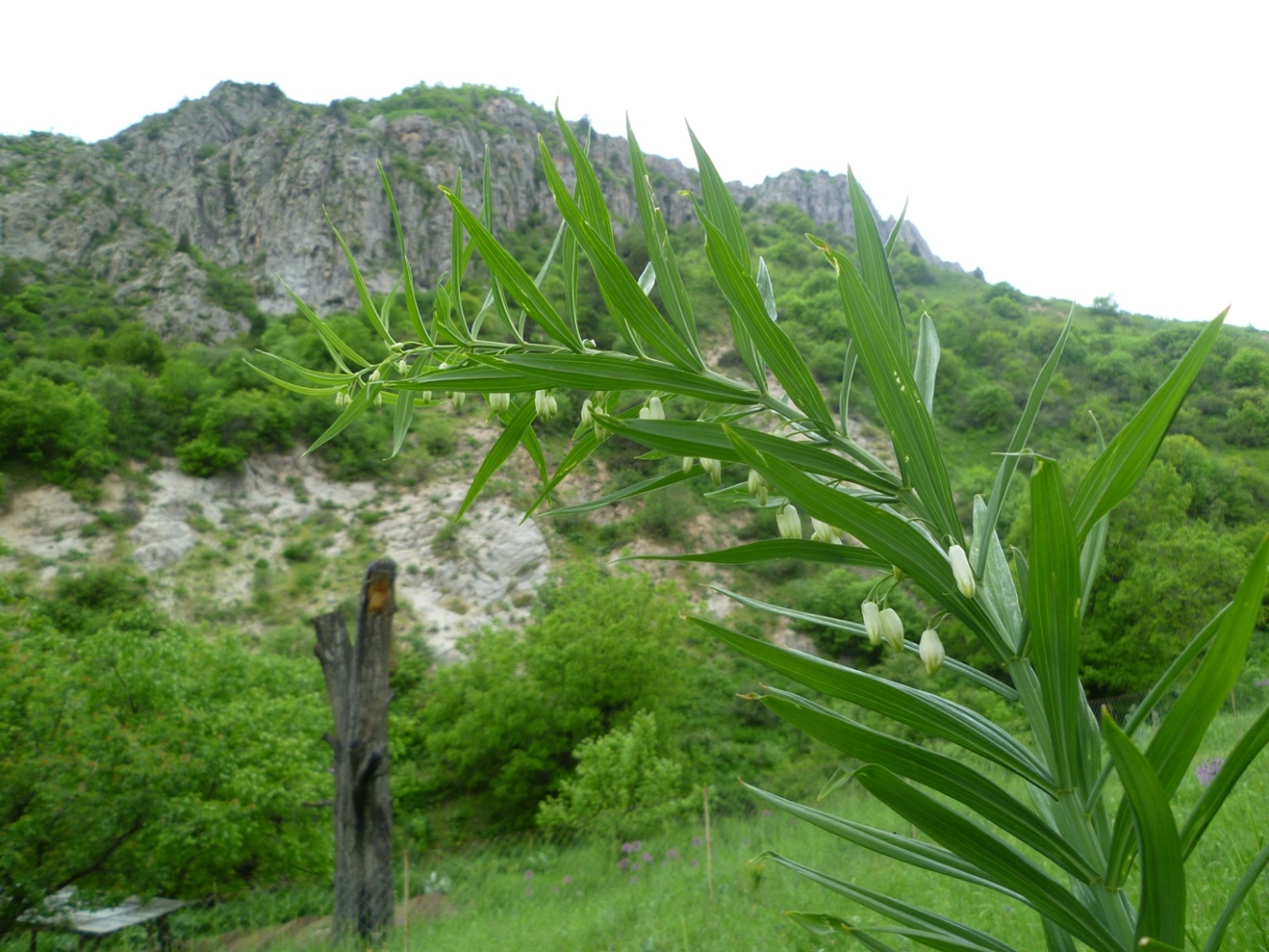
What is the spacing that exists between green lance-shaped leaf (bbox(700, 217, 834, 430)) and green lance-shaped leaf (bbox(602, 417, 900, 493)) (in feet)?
0.16

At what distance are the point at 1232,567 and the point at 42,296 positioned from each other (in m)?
50.3

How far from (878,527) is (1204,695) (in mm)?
280

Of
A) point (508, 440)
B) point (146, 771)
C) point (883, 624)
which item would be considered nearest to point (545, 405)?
point (508, 440)

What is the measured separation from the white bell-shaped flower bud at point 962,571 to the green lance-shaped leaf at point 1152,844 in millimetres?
157

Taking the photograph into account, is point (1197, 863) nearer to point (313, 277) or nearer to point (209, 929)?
point (209, 929)

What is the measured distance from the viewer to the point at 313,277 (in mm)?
43219

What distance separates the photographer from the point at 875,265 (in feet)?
2.76

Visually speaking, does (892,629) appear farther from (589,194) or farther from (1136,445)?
(589,194)

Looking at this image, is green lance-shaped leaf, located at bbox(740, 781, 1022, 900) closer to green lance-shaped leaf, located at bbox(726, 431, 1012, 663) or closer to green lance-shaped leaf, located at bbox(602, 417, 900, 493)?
green lance-shaped leaf, located at bbox(726, 431, 1012, 663)

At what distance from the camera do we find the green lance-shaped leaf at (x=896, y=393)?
691mm

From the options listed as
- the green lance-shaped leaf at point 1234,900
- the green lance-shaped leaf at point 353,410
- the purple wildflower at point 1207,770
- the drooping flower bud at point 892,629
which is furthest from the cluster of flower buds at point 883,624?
the purple wildflower at point 1207,770

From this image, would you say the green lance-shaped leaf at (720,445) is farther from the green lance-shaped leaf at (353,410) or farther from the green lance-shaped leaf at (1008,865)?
the green lance-shaped leaf at (353,410)

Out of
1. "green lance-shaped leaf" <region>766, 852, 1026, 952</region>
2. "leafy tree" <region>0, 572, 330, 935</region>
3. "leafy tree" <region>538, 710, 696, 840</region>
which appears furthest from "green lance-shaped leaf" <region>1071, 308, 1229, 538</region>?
"leafy tree" <region>538, 710, 696, 840</region>

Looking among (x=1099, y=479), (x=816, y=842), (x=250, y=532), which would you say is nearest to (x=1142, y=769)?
(x=1099, y=479)
